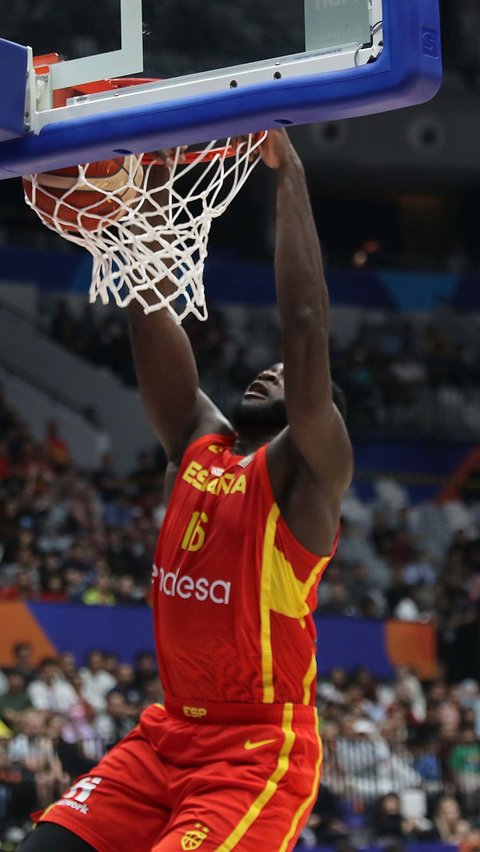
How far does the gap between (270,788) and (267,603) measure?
53cm

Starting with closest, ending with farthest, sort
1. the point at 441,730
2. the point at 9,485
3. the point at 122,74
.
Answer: the point at 122,74 < the point at 441,730 < the point at 9,485

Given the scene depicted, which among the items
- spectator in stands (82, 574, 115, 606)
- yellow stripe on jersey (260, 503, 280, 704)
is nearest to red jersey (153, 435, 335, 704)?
yellow stripe on jersey (260, 503, 280, 704)

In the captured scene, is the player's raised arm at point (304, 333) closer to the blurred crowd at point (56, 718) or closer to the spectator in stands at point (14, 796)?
the blurred crowd at point (56, 718)

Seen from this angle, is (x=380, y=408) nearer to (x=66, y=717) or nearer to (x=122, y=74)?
(x=66, y=717)

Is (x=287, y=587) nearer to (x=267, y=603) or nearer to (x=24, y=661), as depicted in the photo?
(x=267, y=603)

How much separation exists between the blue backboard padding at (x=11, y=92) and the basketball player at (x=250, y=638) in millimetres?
729

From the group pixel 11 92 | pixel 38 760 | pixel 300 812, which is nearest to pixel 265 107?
pixel 11 92

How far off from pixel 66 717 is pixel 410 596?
6.24 m

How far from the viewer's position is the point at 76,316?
19594mm

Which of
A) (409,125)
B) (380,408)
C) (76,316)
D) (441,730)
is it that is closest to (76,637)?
(441,730)

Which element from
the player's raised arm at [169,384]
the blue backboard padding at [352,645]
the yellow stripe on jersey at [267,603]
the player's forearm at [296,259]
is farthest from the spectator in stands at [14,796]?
the player's forearm at [296,259]

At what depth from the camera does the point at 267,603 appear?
4121 mm

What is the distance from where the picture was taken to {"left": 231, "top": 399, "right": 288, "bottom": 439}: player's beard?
4.46 m

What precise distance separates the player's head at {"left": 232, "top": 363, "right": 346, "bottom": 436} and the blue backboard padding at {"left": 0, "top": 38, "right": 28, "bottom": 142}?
43.8 inches
